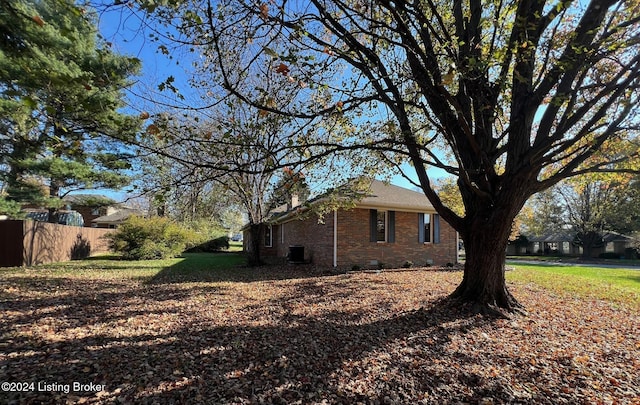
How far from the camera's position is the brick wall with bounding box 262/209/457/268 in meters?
13.5

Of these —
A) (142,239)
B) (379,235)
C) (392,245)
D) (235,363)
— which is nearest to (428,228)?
→ (392,245)

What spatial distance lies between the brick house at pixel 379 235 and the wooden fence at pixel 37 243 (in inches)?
371

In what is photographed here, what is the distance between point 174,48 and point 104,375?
A: 4234 mm

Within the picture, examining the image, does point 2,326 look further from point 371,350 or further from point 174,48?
point 371,350

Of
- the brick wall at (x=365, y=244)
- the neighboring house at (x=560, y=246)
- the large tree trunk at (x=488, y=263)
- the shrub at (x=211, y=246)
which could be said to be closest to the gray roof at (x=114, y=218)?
the shrub at (x=211, y=246)

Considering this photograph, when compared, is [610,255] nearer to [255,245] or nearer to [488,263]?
[255,245]

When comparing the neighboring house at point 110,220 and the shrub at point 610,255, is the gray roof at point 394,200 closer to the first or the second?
the shrub at point 610,255

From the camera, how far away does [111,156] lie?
14727 mm

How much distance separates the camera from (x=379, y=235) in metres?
14.2

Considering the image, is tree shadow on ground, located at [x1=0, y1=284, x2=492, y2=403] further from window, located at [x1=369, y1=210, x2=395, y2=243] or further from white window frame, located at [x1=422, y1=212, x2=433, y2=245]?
white window frame, located at [x1=422, y1=212, x2=433, y2=245]

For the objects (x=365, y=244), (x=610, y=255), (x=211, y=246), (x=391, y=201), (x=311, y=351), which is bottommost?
(x=610, y=255)

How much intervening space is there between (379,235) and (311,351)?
10.4 meters

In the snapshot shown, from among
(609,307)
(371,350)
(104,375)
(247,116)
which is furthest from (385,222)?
(104,375)

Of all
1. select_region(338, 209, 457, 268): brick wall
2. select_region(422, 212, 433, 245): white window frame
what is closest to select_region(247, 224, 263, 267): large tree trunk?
select_region(338, 209, 457, 268): brick wall
